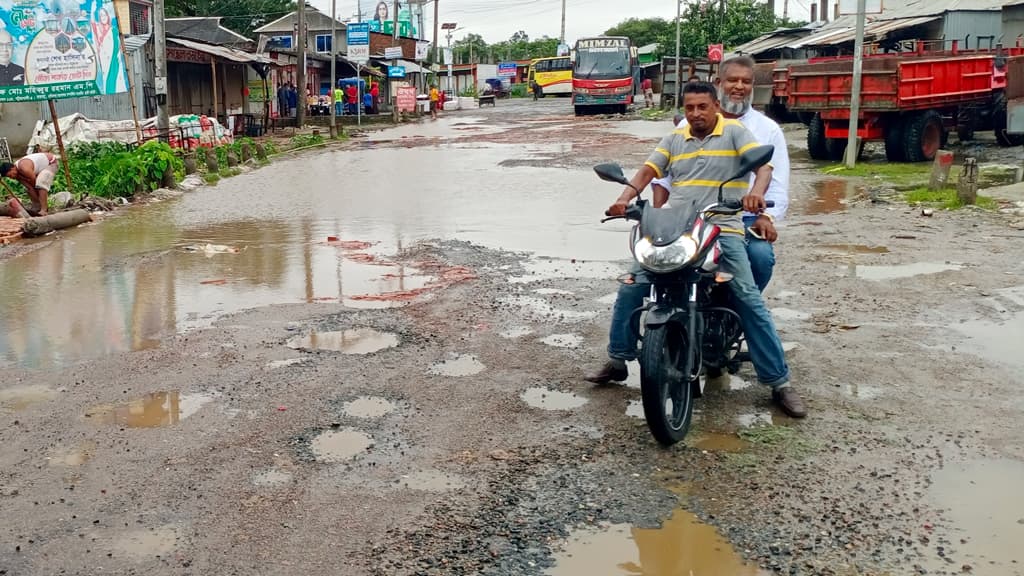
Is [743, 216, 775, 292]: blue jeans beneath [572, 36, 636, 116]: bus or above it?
beneath

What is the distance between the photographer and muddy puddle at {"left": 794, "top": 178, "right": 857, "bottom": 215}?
1253 centimetres

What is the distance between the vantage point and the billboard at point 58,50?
12758 millimetres

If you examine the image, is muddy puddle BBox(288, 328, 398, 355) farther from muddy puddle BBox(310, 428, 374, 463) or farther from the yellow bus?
the yellow bus

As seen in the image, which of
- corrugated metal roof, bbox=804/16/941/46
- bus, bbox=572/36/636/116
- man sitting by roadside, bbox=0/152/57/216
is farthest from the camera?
bus, bbox=572/36/636/116

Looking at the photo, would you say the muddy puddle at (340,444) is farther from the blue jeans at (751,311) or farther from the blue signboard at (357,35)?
the blue signboard at (357,35)

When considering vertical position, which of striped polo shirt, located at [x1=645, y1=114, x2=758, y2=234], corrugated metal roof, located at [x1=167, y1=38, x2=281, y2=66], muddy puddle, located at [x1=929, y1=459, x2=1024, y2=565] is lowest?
muddy puddle, located at [x1=929, y1=459, x2=1024, y2=565]

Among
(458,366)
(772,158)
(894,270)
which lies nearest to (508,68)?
(894,270)

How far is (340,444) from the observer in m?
4.55

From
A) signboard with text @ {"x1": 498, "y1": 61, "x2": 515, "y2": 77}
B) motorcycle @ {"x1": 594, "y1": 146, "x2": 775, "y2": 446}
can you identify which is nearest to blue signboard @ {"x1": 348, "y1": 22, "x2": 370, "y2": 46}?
motorcycle @ {"x1": 594, "y1": 146, "x2": 775, "y2": 446}

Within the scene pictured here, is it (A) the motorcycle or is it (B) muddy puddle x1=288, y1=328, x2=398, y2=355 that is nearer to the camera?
(A) the motorcycle

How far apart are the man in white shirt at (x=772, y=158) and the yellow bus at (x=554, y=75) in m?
62.6

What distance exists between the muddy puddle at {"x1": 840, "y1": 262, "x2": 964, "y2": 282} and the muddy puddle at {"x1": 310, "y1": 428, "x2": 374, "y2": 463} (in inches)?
197

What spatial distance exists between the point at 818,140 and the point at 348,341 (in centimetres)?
1482

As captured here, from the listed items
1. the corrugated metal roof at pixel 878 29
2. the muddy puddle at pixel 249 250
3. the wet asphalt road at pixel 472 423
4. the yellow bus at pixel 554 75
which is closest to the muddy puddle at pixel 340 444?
the wet asphalt road at pixel 472 423
